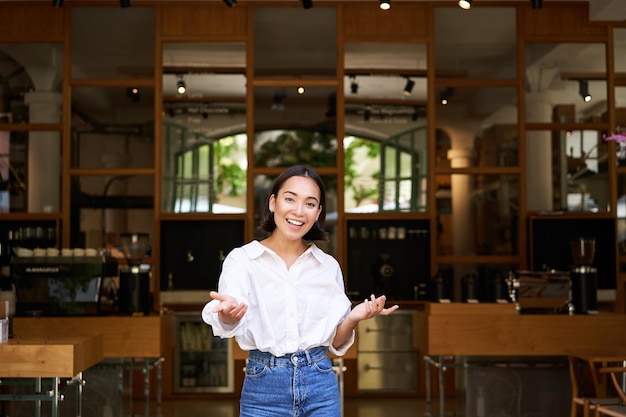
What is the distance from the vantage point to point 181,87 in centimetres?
848

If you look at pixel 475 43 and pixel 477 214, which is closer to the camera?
pixel 477 214

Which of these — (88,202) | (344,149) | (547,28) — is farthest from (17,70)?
(547,28)

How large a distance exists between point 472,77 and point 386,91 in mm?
696

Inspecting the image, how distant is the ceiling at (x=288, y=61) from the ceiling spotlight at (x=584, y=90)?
0.05 m

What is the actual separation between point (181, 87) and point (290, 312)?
584 centimetres

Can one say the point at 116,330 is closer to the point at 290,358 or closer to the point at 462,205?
the point at 462,205

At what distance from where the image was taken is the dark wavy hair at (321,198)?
2951mm

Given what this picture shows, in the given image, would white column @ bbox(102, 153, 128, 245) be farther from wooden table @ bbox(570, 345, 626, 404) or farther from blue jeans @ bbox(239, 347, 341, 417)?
blue jeans @ bbox(239, 347, 341, 417)

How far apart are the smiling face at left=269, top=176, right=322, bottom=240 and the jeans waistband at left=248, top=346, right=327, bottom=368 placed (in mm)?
306

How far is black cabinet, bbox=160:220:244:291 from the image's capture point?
27.4 feet

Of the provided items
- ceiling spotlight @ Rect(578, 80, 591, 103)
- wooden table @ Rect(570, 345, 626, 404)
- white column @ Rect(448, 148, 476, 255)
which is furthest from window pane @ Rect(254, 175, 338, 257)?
wooden table @ Rect(570, 345, 626, 404)

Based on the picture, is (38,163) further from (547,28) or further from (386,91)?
(547,28)

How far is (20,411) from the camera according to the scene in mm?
6375

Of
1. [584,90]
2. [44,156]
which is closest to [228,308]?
[44,156]
